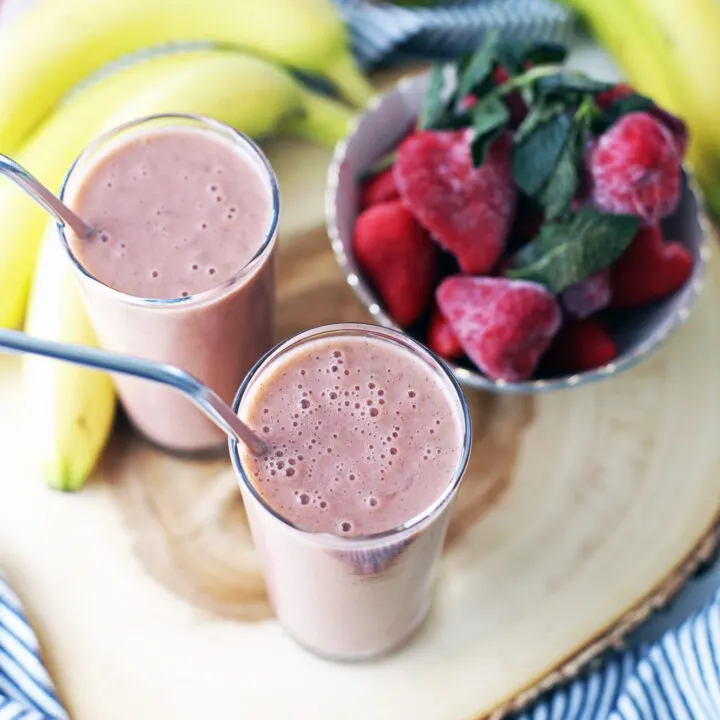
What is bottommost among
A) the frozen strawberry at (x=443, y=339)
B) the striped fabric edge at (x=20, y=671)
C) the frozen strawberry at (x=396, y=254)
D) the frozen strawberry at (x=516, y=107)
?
the striped fabric edge at (x=20, y=671)

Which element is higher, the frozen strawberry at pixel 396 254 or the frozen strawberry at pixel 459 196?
the frozen strawberry at pixel 459 196

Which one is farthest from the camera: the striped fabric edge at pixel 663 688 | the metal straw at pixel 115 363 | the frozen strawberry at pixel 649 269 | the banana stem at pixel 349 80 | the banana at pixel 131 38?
the banana stem at pixel 349 80

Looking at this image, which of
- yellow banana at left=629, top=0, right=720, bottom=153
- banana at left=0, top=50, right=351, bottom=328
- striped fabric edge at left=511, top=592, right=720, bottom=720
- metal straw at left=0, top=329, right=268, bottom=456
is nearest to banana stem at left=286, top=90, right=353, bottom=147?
banana at left=0, top=50, right=351, bottom=328

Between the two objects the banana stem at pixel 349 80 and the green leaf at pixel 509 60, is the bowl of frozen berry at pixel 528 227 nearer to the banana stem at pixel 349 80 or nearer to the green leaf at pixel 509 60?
the green leaf at pixel 509 60

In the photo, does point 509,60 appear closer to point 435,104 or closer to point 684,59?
point 435,104

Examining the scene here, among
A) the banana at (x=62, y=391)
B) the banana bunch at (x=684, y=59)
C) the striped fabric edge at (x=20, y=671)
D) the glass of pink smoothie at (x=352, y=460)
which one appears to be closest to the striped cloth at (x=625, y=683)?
the striped fabric edge at (x=20, y=671)

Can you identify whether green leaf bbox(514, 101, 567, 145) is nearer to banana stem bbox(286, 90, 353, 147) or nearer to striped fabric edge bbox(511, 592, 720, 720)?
banana stem bbox(286, 90, 353, 147)

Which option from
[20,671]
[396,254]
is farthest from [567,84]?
[20,671]
